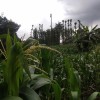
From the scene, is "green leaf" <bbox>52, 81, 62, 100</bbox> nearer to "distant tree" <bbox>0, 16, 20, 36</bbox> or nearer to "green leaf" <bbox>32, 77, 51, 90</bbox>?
"green leaf" <bbox>32, 77, 51, 90</bbox>

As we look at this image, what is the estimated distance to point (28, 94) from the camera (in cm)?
176

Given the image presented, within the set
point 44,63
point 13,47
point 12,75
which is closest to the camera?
point 13,47

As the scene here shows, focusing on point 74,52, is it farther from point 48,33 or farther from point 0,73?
point 48,33

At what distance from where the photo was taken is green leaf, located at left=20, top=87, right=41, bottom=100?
1741mm

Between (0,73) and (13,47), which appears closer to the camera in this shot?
(13,47)

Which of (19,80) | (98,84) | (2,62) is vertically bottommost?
(98,84)

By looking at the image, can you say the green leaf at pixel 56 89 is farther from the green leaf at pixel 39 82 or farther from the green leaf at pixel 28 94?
the green leaf at pixel 28 94

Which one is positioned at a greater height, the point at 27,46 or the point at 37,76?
the point at 27,46

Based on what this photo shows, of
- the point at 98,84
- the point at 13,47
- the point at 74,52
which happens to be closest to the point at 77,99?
the point at 13,47

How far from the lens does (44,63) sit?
244cm

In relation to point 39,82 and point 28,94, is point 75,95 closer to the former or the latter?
point 39,82

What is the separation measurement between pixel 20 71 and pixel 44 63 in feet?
2.45

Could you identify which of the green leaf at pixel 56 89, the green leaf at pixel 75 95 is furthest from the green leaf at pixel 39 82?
the green leaf at pixel 75 95

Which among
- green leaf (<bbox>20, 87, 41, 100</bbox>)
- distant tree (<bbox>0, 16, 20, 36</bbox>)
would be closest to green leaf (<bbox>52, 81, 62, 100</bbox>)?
green leaf (<bbox>20, 87, 41, 100</bbox>)
